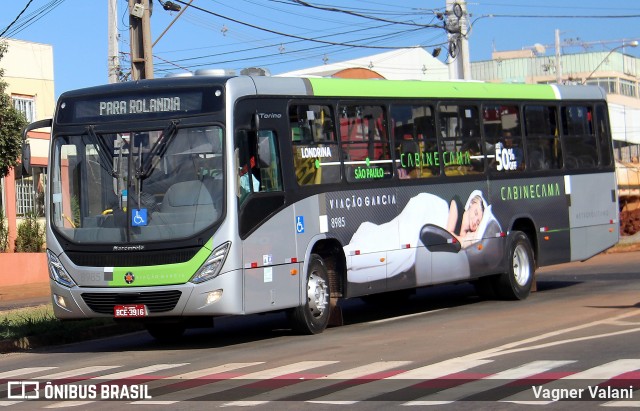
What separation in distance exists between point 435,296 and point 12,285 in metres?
15.5

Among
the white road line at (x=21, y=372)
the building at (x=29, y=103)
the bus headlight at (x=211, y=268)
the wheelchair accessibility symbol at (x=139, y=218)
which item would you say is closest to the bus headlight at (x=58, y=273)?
the wheelchair accessibility symbol at (x=139, y=218)

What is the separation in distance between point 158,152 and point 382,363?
14.0 ft

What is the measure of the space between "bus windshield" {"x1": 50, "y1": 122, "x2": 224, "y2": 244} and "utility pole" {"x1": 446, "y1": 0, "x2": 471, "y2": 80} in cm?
2257

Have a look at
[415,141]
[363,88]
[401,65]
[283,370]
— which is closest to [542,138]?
[415,141]

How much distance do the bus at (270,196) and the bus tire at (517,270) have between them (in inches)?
1.7

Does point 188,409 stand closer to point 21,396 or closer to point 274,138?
point 21,396

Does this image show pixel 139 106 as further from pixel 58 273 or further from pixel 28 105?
pixel 28 105

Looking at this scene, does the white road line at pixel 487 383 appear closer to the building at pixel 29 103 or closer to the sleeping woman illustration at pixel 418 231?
the sleeping woman illustration at pixel 418 231

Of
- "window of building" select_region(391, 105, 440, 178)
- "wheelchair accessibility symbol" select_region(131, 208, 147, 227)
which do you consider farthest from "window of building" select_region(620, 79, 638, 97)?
"wheelchair accessibility symbol" select_region(131, 208, 147, 227)

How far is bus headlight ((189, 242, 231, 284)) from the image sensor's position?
44.7ft

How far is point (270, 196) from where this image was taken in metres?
14.4

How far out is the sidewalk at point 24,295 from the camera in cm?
2481

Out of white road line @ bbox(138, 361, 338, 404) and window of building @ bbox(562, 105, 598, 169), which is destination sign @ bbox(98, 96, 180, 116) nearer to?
white road line @ bbox(138, 361, 338, 404)

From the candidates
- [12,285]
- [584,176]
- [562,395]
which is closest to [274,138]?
[562,395]
